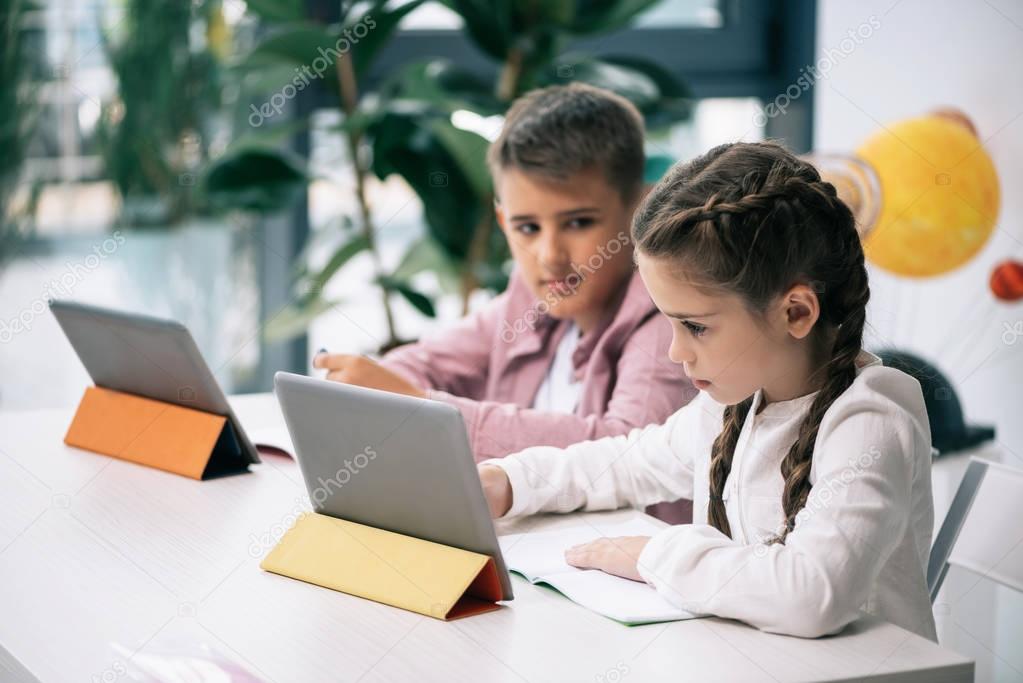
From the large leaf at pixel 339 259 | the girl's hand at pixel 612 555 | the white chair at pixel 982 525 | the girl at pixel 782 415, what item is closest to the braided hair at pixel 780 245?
the girl at pixel 782 415

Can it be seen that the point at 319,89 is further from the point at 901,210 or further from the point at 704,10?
the point at 901,210

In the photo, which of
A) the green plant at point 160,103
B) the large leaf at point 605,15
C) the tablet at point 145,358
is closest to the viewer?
the tablet at point 145,358

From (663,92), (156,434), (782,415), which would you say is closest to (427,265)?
(663,92)

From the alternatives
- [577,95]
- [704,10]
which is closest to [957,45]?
[704,10]

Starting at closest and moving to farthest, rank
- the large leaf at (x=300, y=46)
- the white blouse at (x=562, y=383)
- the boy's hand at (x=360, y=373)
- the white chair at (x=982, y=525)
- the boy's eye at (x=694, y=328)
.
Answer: the boy's eye at (x=694, y=328) → the white chair at (x=982, y=525) → the boy's hand at (x=360, y=373) → the white blouse at (x=562, y=383) → the large leaf at (x=300, y=46)

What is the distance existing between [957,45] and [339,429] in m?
1.87

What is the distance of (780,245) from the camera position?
1.23 metres

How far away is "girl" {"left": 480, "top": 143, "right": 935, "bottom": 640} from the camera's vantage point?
111 centimetres

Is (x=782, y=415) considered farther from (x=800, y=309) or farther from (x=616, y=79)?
(x=616, y=79)

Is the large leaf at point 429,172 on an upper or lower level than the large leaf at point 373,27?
lower

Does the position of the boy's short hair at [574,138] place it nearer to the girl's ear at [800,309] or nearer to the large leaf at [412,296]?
the girl's ear at [800,309]

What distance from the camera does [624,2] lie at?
2.62 m

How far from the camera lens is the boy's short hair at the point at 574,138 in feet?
5.97

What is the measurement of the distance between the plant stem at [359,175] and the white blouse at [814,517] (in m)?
1.35
